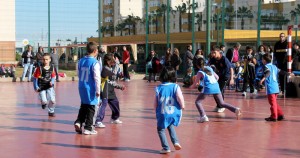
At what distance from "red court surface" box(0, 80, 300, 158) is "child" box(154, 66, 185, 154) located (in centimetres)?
27

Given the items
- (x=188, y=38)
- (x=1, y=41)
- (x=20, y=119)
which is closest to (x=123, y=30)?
(x=1, y=41)

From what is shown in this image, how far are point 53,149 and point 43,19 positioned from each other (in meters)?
18.6

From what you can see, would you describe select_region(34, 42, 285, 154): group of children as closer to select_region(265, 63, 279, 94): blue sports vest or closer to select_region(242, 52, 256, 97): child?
select_region(265, 63, 279, 94): blue sports vest

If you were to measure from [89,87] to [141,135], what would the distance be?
1259mm

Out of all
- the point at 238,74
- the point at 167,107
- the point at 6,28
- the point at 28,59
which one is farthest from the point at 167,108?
the point at 6,28

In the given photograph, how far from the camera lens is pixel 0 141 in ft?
27.8

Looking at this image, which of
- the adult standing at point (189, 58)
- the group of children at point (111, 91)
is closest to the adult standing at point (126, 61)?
the adult standing at point (189, 58)

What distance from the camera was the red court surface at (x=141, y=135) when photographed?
764cm

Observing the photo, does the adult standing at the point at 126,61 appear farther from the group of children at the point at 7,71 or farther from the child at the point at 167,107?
the child at the point at 167,107

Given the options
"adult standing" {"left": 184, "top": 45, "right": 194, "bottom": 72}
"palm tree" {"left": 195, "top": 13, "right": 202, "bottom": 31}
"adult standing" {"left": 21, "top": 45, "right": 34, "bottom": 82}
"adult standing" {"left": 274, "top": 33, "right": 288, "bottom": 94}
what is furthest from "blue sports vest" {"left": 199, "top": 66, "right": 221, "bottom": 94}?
"palm tree" {"left": 195, "top": 13, "right": 202, "bottom": 31}

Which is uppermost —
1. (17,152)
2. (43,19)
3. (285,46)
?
(43,19)

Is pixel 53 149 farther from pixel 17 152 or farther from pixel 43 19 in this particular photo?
pixel 43 19

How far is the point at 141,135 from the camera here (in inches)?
357

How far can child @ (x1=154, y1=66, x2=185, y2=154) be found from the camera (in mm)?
7449
